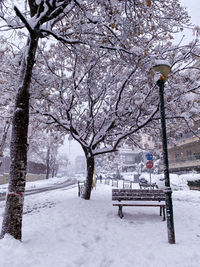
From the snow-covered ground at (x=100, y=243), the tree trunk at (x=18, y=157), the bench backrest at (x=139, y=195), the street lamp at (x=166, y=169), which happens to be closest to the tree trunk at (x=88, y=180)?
the bench backrest at (x=139, y=195)

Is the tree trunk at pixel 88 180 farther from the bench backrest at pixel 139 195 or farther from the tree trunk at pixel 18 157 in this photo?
the tree trunk at pixel 18 157

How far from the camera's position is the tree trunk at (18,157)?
4.50 m

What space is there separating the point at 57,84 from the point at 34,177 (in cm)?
3671

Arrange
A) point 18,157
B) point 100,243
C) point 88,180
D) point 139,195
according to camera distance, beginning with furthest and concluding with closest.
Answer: point 88,180
point 139,195
point 100,243
point 18,157

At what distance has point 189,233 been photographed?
5930 millimetres

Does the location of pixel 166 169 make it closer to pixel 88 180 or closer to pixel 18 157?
pixel 18 157

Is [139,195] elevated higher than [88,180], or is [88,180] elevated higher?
[88,180]

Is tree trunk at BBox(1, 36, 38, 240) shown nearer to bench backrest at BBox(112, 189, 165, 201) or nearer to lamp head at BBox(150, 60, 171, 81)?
lamp head at BBox(150, 60, 171, 81)

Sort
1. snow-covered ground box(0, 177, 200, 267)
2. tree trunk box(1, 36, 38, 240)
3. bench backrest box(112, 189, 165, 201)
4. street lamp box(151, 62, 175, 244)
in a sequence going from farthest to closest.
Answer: bench backrest box(112, 189, 165, 201), street lamp box(151, 62, 175, 244), tree trunk box(1, 36, 38, 240), snow-covered ground box(0, 177, 200, 267)

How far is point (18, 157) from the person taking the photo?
478 cm

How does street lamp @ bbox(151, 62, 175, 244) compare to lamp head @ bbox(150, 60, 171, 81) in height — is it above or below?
below

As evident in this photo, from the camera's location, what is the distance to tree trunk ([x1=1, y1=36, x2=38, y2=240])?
14.8 feet

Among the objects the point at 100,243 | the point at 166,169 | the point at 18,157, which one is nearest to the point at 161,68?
the point at 166,169

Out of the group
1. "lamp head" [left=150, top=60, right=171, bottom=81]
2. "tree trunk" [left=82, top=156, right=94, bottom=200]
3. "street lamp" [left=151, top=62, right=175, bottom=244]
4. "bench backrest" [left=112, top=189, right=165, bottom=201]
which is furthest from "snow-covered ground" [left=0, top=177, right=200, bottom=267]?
"lamp head" [left=150, top=60, right=171, bottom=81]
